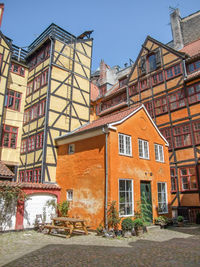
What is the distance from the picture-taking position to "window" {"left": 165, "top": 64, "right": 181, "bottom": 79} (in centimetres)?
1966

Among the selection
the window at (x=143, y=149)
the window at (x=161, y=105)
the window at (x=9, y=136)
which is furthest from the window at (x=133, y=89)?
the window at (x=9, y=136)

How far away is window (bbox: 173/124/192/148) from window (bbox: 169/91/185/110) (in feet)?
6.36

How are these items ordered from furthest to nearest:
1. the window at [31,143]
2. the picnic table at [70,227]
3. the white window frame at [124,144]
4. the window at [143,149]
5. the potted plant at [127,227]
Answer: the window at [31,143]
the window at [143,149]
the white window frame at [124,144]
the potted plant at [127,227]
the picnic table at [70,227]

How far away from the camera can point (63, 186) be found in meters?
14.6

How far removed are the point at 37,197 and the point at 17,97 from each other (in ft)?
30.8

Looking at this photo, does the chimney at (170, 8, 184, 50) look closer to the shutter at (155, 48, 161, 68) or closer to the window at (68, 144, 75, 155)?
the shutter at (155, 48, 161, 68)

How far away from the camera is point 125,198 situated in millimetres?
12062

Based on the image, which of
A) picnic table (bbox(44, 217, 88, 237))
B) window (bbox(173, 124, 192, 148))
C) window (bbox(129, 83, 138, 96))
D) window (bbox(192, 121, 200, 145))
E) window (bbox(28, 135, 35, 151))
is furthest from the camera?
window (bbox(129, 83, 138, 96))

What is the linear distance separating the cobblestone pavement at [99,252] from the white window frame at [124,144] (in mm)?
4857

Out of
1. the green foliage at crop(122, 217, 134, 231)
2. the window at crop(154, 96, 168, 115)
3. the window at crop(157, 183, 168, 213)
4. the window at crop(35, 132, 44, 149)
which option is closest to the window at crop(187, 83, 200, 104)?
the window at crop(154, 96, 168, 115)

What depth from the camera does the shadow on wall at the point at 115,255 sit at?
243 inches

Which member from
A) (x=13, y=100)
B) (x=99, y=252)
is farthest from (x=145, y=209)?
(x=13, y=100)

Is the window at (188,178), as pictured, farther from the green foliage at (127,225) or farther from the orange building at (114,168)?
the green foliage at (127,225)

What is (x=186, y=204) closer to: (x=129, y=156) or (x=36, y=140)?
(x=129, y=156)
